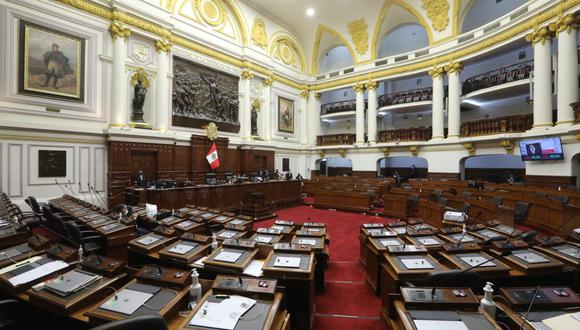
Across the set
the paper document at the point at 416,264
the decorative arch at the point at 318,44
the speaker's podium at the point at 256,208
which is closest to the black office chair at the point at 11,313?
the paper document at the point at 416,264

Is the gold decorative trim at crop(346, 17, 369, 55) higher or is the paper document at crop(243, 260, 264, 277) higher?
the gold decorative trim at crop(346, 17, 369, 55)

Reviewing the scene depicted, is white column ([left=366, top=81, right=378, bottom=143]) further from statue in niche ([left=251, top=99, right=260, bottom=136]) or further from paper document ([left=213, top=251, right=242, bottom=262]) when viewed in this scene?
paper document ([left=213, top=251, right=242, bottom=262])

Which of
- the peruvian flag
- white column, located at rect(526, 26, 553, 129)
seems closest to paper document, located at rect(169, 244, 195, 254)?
the peruvian flag

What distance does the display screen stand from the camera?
8.04 meters

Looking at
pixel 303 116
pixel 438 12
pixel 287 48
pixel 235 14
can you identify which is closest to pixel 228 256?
pixel 235 14

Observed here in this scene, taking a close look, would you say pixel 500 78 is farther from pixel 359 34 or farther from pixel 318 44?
pixel 318 44

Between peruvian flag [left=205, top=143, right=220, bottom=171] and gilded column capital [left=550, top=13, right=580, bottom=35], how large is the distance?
12475 mm

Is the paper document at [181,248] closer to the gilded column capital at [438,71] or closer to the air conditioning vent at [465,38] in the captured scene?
the gilded column capital at [438,71]

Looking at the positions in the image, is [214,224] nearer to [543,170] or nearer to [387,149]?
[543,170]

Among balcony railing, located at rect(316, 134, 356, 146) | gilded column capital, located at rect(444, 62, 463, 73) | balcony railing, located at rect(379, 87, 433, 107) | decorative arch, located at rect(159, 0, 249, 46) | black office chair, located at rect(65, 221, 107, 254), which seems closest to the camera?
black office chair, located at rect(65, 221, 107, 254)

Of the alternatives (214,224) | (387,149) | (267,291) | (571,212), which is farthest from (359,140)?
(267,291)

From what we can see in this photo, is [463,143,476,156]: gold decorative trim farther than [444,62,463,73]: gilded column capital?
No

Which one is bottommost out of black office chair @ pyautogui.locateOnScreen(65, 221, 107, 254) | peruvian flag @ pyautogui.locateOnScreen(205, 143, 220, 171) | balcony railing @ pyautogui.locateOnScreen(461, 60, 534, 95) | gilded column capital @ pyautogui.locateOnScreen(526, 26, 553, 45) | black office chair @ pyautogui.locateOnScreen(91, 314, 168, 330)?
black office chair @ pyautogui.locateOnScreen(65, 221, 107, 254)

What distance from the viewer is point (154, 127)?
9195mm
